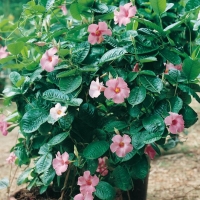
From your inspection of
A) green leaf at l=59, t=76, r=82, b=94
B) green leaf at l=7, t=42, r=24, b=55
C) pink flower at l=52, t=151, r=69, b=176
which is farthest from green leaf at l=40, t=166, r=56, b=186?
green leaf at l=7, t=42, r=24, b=55

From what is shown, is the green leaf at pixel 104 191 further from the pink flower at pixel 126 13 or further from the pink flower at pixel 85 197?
the pink flower at pixel 126 13

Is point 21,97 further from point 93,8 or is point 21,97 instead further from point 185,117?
point 185,117

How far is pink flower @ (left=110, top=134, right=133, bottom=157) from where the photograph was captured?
1189 millimetres

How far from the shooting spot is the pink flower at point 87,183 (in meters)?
1.26

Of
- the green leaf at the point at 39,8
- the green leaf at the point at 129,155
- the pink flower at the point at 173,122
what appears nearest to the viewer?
the pink flower at the point at 173,122

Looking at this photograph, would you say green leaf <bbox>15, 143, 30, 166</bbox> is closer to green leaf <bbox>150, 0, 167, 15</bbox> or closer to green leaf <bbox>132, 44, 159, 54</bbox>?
green leaf <bbox>132, 44, 159, 54</bbox>

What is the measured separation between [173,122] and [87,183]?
14.3 inches

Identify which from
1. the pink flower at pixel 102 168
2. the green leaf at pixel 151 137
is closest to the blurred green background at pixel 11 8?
the pink flower at pixel 102 168

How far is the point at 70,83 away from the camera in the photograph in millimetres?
1224

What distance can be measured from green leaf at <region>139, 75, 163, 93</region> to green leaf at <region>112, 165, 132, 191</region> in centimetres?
32

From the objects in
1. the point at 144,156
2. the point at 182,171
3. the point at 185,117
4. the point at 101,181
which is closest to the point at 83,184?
the point at 101,181

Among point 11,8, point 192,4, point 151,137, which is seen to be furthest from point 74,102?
point 11,8

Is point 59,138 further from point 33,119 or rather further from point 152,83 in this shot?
point 152,83

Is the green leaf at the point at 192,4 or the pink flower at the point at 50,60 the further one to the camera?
the green leaf at the point at 192,4
